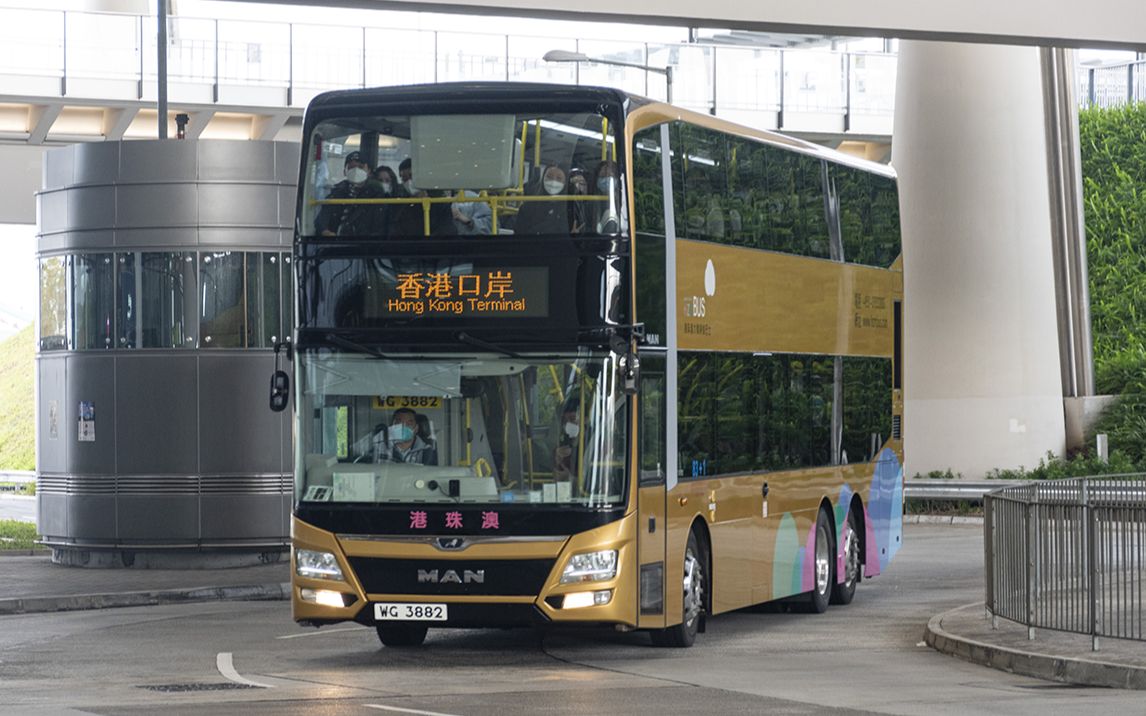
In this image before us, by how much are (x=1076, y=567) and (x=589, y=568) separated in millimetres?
3499

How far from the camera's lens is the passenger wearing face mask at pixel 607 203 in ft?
50.3

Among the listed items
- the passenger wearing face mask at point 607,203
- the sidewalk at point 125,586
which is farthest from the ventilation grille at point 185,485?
the passenger wearing face mask at point 607,203

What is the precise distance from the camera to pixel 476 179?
15484 millimetres

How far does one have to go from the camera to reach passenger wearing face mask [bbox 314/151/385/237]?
617 inches

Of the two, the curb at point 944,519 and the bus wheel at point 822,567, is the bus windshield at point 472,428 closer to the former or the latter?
the bus wheel at point 822,567

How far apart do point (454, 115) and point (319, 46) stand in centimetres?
2320

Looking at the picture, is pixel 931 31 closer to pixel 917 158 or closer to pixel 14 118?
pixel 917 158

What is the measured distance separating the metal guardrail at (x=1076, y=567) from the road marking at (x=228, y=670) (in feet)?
18.9

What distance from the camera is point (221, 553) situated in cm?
2595

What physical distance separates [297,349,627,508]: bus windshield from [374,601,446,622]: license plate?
75cm

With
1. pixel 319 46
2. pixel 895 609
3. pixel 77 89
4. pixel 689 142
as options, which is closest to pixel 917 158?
pixel 319 46

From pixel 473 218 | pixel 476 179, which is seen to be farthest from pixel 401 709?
pixel 476 179

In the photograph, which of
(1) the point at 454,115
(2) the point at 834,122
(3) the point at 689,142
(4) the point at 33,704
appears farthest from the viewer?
(2) the point at 834,122

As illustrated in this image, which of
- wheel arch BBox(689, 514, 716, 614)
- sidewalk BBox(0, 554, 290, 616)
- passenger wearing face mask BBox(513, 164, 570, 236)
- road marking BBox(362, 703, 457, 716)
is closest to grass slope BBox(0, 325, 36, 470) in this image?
sidewalk BBox(0, 554, 290, 616)
